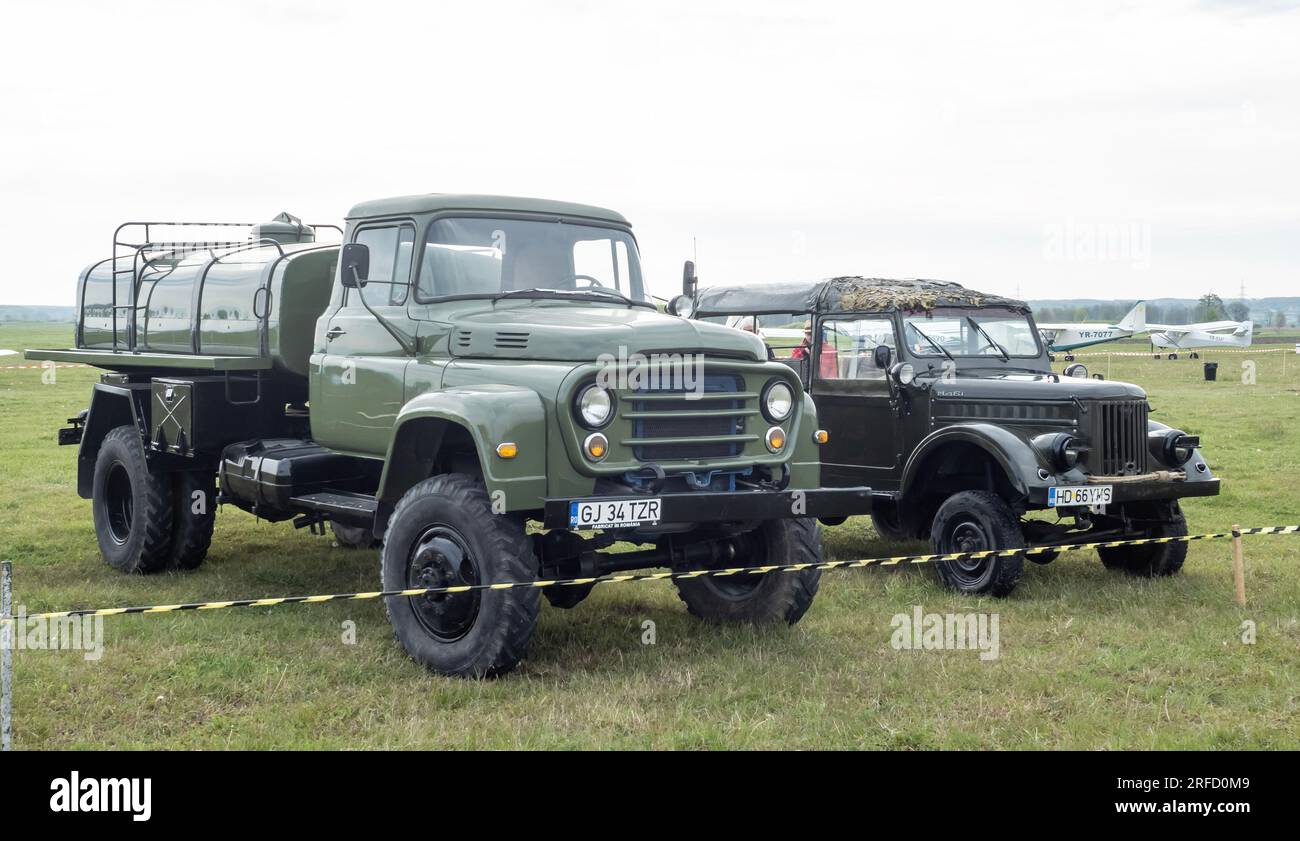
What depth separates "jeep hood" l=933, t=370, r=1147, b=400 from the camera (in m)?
8.92

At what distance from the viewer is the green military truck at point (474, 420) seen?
6324 mm

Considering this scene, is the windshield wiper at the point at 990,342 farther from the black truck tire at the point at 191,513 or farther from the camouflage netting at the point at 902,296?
the black truck tire at the point at 191,513

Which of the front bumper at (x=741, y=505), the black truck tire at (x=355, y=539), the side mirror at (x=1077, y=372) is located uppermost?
the side mirror at (x=1077, y=372)

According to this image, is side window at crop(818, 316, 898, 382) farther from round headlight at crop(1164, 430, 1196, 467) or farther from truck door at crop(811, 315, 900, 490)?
round headlight at crop(1164, 430, 1196, 467)

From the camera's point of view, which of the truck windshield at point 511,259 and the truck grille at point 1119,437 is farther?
the truck grille at point 1119,437

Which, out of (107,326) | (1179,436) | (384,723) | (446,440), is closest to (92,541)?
(107,326)

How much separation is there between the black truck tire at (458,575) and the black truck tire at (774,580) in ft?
5.69

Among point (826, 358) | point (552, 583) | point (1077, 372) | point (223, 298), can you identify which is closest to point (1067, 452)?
point (1077, 372)

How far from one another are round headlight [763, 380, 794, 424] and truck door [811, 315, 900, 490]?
9.25 feet

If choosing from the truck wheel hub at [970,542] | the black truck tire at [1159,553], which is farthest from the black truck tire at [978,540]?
the black truck tire at [1159,553]

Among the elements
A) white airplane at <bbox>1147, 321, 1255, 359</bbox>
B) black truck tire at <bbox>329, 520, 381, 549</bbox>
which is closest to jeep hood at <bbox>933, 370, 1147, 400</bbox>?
black truck tire at <bbox>329, 520, 381, 549</bbox>

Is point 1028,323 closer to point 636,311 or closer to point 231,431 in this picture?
point 636,311

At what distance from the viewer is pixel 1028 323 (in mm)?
10414
